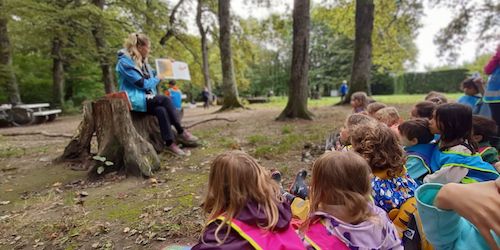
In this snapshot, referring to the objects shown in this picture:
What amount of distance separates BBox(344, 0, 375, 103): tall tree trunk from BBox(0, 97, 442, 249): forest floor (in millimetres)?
6292

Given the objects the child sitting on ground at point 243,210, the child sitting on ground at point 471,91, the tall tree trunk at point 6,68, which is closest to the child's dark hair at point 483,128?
the child sitting on ground at point 243,210

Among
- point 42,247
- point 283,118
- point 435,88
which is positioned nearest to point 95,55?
point 283,118

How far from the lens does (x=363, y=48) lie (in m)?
11.7

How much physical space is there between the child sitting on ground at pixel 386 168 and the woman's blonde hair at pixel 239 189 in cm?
86

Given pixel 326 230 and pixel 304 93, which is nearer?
pixel 326 230

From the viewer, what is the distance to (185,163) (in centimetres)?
479

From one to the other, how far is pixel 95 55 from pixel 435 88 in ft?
99.4

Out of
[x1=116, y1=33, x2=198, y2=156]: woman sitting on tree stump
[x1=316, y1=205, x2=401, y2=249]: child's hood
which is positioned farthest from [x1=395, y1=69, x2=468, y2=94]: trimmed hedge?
[x1=316, y1=205, x2=401, y2=249]: child's hood

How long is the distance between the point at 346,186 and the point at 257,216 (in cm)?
49

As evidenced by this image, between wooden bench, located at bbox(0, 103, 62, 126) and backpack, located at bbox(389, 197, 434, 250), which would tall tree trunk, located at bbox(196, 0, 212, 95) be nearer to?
wooden bench, located at bbox(0, 103, 62, 126)

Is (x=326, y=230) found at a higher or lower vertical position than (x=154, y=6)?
lower

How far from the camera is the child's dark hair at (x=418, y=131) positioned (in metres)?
2.78

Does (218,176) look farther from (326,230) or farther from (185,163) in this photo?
(185,163)

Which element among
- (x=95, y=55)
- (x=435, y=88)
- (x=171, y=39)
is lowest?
(x=435, y=88)
